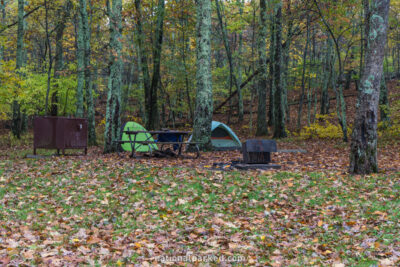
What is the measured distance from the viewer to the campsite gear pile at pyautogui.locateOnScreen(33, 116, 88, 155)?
11.8 metres

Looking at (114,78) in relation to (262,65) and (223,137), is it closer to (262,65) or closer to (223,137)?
(223,137)

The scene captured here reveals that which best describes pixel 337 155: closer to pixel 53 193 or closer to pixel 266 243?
pixel 266 243

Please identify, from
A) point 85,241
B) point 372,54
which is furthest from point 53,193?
point 372,54

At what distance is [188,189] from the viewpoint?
695 centimetres

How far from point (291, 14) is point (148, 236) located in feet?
48.8

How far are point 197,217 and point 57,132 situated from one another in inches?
324

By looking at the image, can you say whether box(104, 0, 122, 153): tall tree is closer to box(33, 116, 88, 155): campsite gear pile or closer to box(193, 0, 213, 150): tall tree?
box(33, 116, 88, 155): campsite gear pile

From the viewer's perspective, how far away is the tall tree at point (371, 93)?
7.95 m

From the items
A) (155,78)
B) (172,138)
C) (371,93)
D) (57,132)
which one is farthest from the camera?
(155,78)

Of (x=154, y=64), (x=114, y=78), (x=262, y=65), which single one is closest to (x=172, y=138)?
(x=114, y=78)

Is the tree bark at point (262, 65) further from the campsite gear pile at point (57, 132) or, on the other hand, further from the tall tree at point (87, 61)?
the campsite gear pile at point (57, 132)

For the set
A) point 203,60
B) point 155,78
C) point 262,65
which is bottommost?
point 203,60

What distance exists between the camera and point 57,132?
39.2ft

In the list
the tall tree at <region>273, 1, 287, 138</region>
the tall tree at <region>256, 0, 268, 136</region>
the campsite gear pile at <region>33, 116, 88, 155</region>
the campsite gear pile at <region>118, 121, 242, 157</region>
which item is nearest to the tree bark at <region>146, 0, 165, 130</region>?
the campsite gear pile at <region>118, 121, 242, 157</region>
